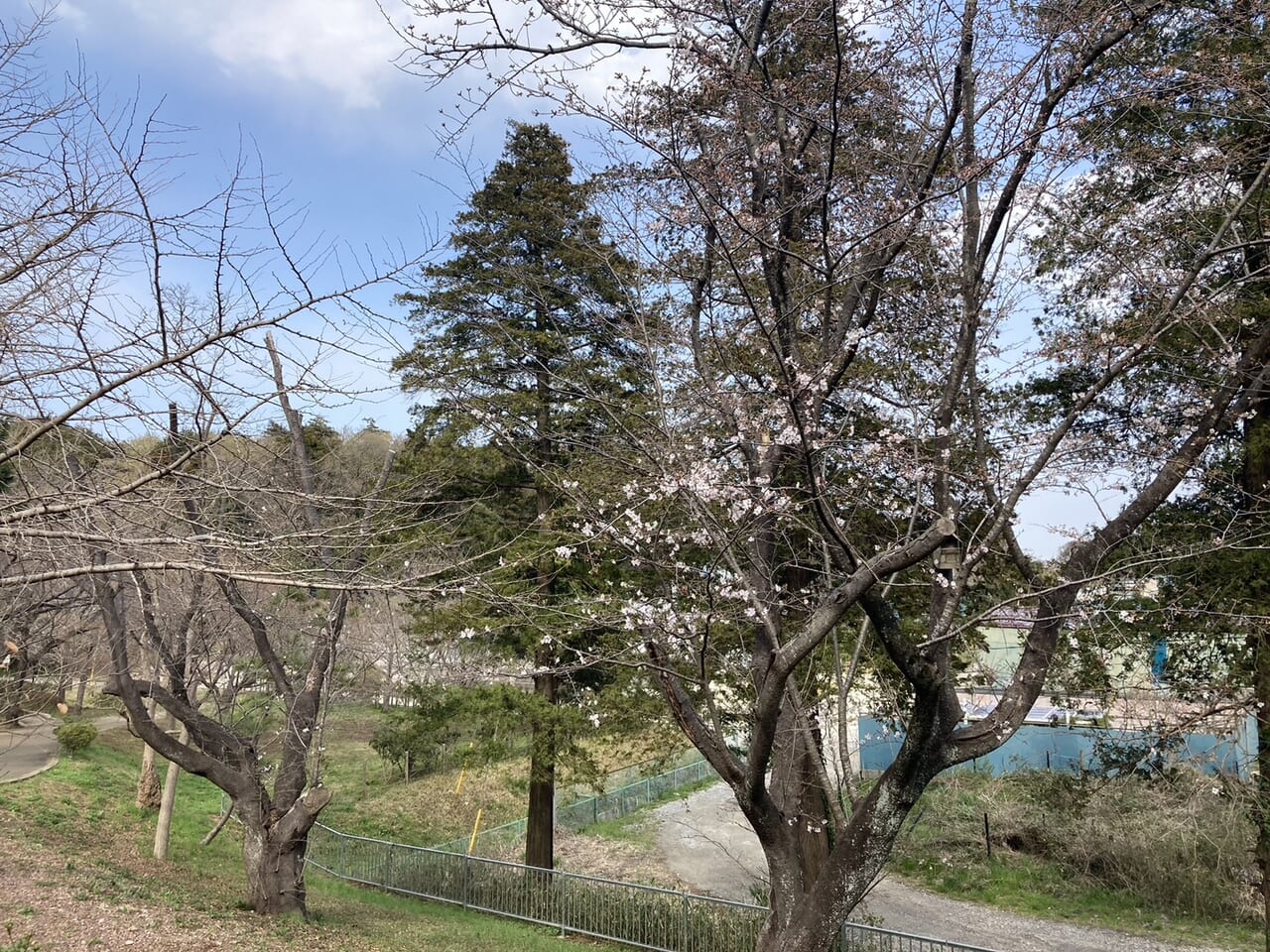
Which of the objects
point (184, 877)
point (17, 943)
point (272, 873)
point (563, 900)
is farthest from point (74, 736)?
point (17, 943)

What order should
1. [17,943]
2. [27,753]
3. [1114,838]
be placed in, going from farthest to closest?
[27,753] < [1114,838] < [17,943]

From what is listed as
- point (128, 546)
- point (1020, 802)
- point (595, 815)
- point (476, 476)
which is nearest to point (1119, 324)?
point (128, 546)

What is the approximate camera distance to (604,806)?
18172 mm

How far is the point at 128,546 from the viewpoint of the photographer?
4117mm

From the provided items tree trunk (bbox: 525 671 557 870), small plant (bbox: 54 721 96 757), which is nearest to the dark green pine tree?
tree trunk (bbox: 525 671 557 870)

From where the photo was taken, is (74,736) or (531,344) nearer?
(531,344)

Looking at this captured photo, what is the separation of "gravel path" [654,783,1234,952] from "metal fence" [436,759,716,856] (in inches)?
38.2

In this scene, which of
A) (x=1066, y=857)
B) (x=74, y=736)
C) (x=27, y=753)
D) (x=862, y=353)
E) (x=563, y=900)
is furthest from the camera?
(x=27, y=753)

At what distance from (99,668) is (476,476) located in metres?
6.42

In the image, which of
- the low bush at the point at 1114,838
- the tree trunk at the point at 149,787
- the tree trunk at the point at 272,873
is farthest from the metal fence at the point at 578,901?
the tree trunk at the point at 149,787

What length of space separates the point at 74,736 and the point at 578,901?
13.2m

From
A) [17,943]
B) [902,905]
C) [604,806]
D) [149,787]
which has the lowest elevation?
[902,905]

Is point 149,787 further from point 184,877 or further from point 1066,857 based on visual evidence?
point 1066,857

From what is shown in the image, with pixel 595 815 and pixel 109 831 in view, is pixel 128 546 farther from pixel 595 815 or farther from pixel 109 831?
pixel 595 815
